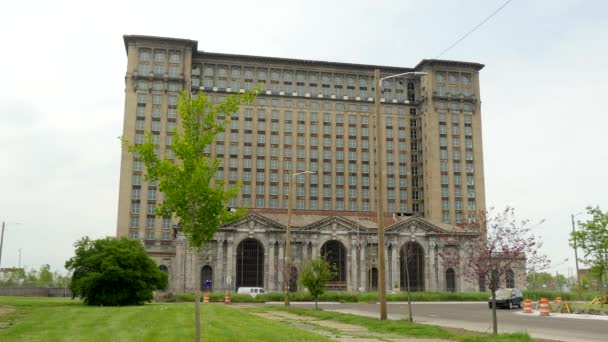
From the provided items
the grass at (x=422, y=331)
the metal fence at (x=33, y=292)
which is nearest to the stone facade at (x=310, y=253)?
the metal fence at (x=33, y=292)

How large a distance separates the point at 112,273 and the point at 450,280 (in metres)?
72.2

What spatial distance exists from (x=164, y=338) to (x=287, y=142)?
373 feet

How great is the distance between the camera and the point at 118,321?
24.7 meters

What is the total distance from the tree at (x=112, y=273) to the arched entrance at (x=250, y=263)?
4721 centimetres

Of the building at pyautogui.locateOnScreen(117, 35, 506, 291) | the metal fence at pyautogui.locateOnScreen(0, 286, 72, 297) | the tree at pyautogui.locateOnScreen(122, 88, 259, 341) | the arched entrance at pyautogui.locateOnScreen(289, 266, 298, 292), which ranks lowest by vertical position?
the metal fence at pyautogui.locateOnScreen(0, 286, 72, 297)

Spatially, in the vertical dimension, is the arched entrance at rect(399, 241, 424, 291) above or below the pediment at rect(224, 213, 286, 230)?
below

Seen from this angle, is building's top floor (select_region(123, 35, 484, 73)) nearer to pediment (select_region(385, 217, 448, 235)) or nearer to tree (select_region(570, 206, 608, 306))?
pediment (select_region(385, 217, 448, 235))

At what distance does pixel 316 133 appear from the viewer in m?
133

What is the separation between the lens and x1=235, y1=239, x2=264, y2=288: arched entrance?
93.2 m

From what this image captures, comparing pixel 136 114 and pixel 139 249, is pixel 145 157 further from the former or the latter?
pixel 136 114

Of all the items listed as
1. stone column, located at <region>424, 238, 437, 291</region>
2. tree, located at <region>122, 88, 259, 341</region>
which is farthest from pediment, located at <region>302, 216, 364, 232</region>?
tree, located at <region>122, 88, 259, 341</region>

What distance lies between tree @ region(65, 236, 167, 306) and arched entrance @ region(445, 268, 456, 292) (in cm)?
6612

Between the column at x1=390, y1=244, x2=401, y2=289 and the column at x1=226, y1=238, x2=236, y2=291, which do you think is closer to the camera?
the column at x1=226, y1=238, x2=236, y2=291

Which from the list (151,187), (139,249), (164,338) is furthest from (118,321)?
(151,187)
